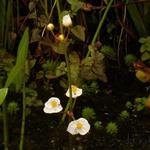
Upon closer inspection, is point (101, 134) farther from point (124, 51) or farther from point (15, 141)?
point (124, 51)

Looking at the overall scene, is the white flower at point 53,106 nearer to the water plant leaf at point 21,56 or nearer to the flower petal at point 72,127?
the flower petal at point 72,127

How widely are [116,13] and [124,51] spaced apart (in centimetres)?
19

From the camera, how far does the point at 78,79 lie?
1989mm

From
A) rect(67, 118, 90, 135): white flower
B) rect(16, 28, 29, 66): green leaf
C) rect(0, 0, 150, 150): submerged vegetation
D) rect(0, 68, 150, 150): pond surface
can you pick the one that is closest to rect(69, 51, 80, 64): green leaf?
rect(0, 0, 150, 150): submerged vegetation

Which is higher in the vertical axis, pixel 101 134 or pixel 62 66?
pixel 62 66

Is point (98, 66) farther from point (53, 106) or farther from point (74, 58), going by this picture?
point (53, 106)

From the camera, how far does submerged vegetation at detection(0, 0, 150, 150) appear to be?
190 centimetres

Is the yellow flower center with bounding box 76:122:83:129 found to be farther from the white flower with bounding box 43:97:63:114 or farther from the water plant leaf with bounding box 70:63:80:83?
the water plant leaf with bounding box 70:63:80:83

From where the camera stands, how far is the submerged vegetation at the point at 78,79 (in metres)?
1.90

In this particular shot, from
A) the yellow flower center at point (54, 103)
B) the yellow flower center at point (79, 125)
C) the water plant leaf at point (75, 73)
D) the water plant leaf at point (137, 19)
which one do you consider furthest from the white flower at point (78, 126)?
the water plant leaf at point (137, 19)

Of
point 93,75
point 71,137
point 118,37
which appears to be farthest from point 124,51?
point 71,137

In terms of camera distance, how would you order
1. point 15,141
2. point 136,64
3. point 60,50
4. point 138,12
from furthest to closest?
point 138,12
point 136,64
point 15,141
point 60,50

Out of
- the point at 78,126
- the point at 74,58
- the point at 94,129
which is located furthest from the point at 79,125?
the point at 74,58

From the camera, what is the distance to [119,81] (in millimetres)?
2270
